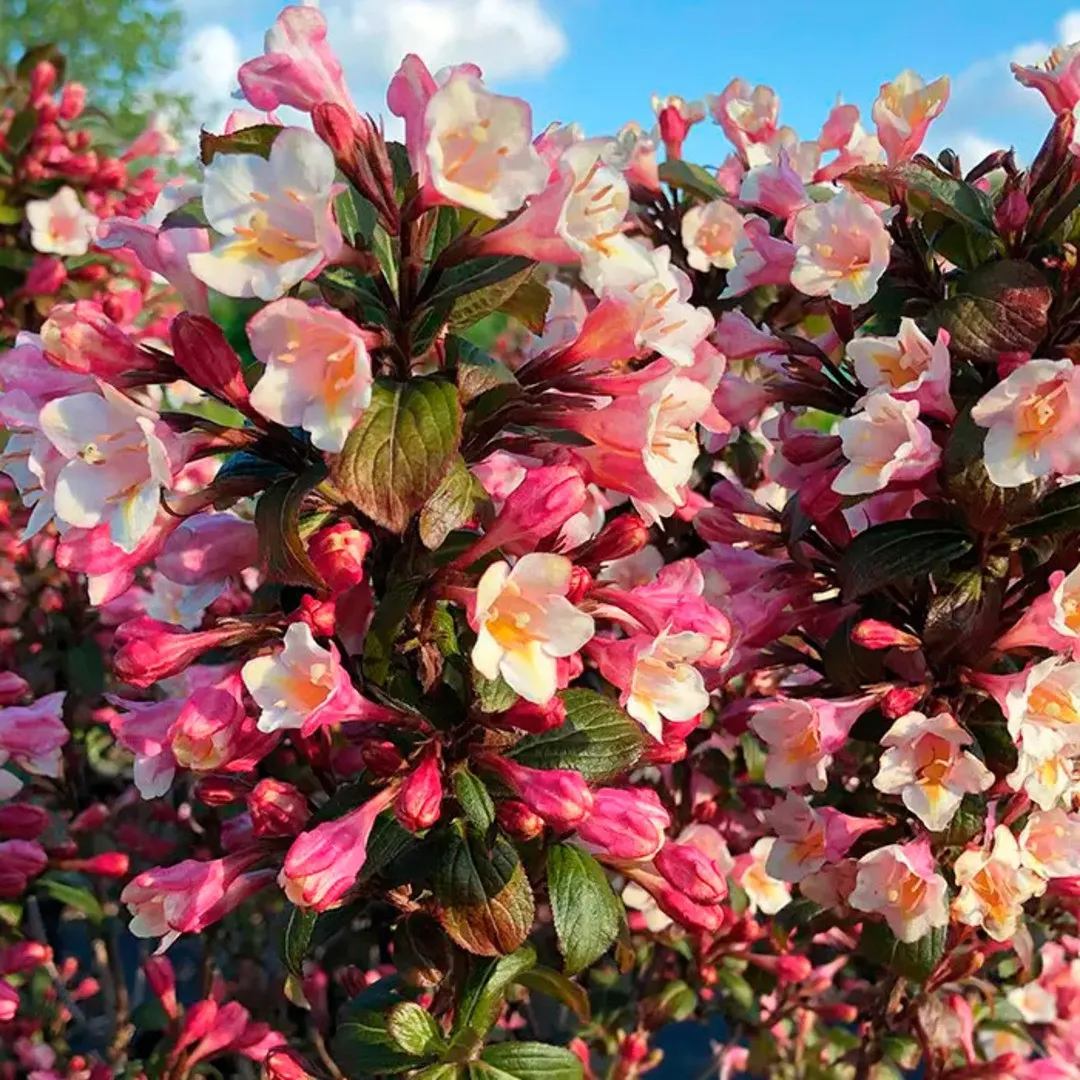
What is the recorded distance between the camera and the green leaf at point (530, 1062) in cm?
124

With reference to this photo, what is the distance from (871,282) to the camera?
1348 mm

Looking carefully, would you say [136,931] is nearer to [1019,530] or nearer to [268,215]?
[268,215]

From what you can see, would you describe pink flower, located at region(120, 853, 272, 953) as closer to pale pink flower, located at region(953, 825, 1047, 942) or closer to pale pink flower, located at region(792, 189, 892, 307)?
pale pink flower, located at region(953, 825, 1047, 942)

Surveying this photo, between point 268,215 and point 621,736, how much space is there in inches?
24.1

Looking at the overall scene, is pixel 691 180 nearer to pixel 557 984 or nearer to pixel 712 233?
pixel 712 233

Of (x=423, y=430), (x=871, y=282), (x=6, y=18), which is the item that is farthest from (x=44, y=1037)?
(x=6, y=18)

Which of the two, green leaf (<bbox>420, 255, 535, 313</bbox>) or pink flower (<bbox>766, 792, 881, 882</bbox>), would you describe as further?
pink flower (<bbox>766, 792, 881, 882</bbox>)

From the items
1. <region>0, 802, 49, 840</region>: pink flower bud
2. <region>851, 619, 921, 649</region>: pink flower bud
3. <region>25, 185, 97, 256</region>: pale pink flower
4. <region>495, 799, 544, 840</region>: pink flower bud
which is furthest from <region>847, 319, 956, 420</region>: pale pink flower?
<region>25, 185, 97, 256</region>: pale pink flower

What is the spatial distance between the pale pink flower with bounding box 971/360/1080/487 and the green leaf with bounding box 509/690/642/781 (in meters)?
0.47

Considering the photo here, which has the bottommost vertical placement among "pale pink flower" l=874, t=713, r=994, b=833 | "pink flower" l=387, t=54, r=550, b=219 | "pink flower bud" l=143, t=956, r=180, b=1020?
"pink flower bud" l=143, t=956, r=180, b=1020

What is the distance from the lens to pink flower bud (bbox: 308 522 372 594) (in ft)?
3.38

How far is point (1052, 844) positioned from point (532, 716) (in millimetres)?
722

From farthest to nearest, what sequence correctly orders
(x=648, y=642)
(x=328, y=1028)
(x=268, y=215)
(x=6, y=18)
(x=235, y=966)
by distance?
(x=6, y=18) < (x=235, y=966) < (x=328, y=1028) < (x=648, y=642) < (x=268, y=215)

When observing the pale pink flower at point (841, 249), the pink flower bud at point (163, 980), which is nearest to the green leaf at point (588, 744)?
the pale pink flower at point (841, 249)
